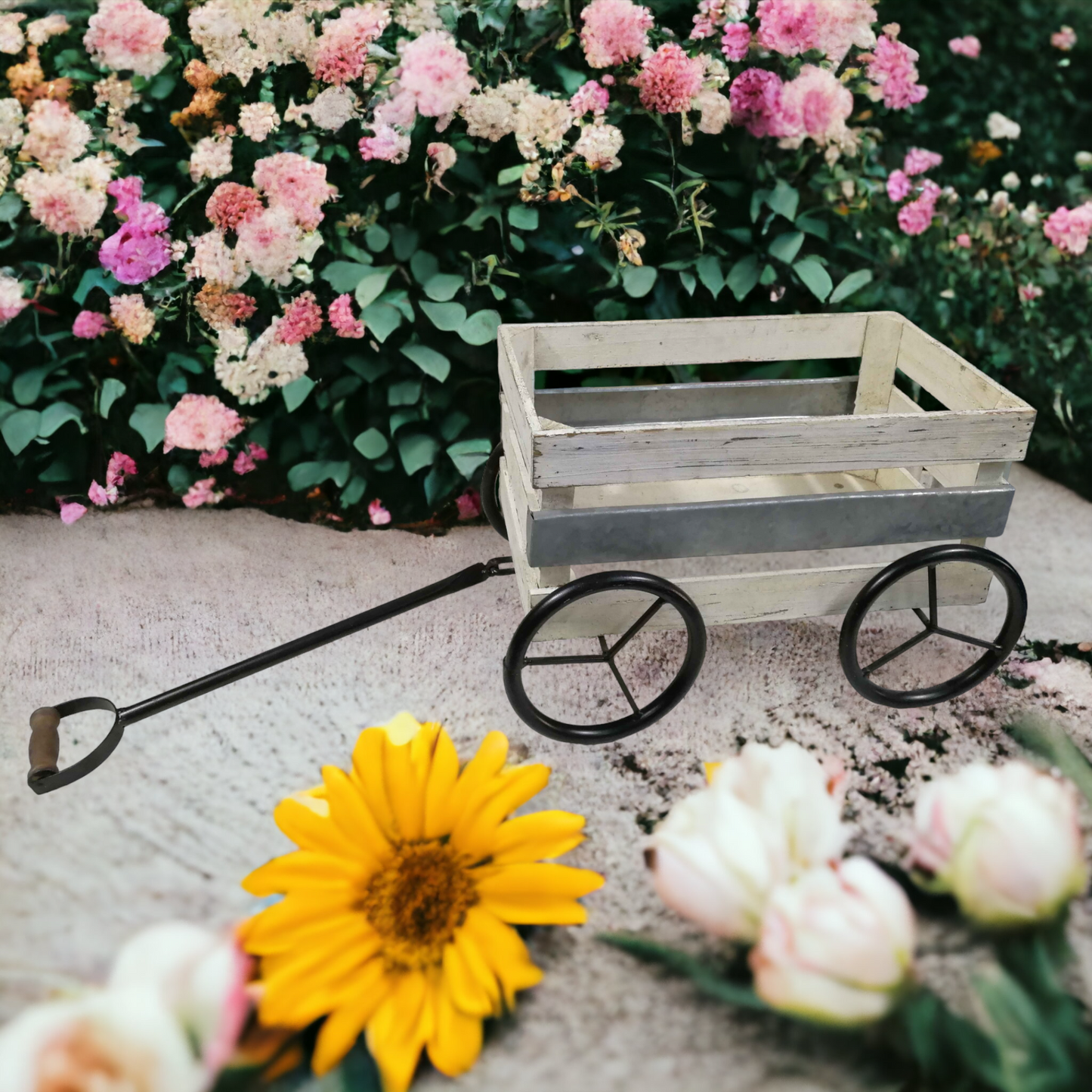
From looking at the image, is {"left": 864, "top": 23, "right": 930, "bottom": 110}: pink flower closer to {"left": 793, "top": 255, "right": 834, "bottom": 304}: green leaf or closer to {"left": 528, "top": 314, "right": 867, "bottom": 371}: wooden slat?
{"left": 793, "top": 255, "right": 834, "bottom": 304}: green leaf

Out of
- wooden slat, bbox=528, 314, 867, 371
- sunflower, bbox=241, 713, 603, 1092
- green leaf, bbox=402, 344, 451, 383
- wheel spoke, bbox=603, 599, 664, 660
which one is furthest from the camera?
green leaf, bbox=402, 344, 451, 383

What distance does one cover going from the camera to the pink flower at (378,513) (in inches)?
69.9

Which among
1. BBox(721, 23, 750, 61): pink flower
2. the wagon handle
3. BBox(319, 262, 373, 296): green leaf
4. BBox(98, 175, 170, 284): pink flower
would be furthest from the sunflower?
BBox(721, 23, 750, 61): pink flower

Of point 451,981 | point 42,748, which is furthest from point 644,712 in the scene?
point 42,748

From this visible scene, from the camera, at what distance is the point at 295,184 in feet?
5.05

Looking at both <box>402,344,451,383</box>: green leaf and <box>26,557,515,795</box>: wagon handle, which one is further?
<box>402,344,451,383</box>: green leaf

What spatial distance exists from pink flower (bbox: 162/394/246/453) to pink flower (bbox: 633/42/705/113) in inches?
34.1

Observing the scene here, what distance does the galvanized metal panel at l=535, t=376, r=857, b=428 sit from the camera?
57.4 inches

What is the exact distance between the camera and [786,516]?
1197 millimetres

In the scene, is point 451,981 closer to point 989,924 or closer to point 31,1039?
point 31,1039

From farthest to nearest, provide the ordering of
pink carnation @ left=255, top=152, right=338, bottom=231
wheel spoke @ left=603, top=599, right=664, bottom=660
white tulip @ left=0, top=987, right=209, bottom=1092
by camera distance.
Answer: pink carnation @ left=255, top=152, right=338, bottom=231, wheel spoke @ left=603, top=599, right=664, bottom=660, white tulip @ left=0, top=987, right=209, bottom=1092

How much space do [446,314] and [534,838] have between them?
0.98 meters

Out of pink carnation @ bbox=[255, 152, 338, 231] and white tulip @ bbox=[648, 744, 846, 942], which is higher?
pink carnation @ bbox=[255, 152, 338, 231]

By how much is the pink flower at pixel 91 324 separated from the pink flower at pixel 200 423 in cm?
17
